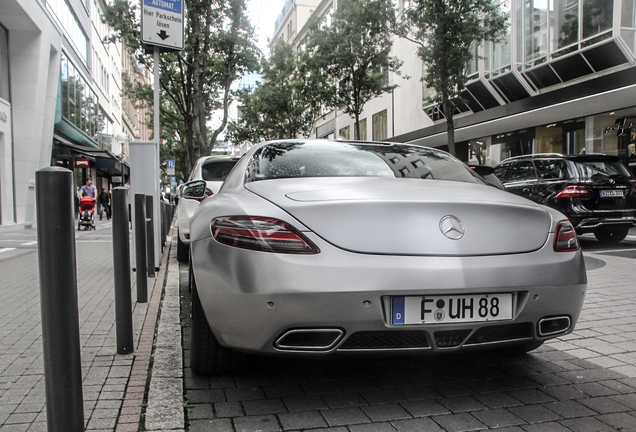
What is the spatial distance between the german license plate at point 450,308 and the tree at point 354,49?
19586 millimetres

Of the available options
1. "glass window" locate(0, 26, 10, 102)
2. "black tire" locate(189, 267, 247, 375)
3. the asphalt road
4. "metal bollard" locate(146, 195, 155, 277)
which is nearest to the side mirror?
the asphalt road

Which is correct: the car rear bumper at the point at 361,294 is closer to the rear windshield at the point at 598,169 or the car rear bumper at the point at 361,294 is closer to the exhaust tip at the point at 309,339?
the exhaust tip at the point at 309,339

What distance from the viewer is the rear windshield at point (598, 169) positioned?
365 inches

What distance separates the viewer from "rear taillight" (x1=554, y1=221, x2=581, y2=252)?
106 inches

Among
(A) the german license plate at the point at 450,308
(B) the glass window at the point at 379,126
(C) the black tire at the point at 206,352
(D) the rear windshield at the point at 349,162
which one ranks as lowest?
(C) the black tire at the point at 206,352

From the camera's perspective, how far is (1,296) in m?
5.54

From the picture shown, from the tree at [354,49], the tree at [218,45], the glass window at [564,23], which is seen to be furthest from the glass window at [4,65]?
the glass window at [564,23]

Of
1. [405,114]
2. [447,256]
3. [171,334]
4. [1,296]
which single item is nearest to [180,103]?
[405,114]

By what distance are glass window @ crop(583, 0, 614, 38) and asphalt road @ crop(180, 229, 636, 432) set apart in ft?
51.5

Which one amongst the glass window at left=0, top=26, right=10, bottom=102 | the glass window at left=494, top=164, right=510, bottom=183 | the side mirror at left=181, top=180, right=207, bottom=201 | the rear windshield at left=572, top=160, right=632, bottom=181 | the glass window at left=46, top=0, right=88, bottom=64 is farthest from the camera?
the glass window at left=46, top=0, right=88, bottom=64

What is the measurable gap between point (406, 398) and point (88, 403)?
5.07ft

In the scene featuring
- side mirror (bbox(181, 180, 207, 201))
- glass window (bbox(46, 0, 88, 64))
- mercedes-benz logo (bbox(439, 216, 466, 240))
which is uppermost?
glass window (bbox(46, 0, 88, 64))

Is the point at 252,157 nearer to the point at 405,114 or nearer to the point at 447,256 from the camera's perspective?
the point at 447,256

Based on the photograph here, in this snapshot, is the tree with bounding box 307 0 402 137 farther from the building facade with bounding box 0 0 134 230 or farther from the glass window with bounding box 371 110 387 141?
the building facade with bounding box 0 0 134 230
